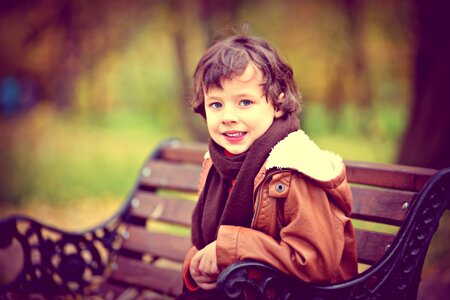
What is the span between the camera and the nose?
2.41m

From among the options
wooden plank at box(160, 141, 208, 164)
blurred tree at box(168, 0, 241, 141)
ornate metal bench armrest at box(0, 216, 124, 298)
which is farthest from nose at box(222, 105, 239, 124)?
blurred tree at box(168, 0, 241, 141)

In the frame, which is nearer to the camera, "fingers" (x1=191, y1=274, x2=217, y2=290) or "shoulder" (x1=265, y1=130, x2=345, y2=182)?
"shoulder" (x1=265, y1=130, x2=345, y2=182)

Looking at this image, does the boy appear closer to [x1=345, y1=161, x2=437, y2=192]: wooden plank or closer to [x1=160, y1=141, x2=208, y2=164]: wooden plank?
[x1=345, y1=161, x2=437, y2=192]: wooden plank

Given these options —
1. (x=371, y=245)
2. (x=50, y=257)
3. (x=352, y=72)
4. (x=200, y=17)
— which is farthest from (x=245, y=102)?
(x=352, y=72)

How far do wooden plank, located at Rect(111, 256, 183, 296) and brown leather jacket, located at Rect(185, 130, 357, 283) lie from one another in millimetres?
1172

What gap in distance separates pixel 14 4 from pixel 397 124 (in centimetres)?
899

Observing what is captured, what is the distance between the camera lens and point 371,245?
9.12 ft

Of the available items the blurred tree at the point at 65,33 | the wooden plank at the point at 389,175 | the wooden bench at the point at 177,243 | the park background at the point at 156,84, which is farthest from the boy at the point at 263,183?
the blurred tree at the point at 65,33

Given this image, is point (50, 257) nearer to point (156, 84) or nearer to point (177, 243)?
point (177, 243)

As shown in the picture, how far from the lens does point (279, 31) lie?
11.3 metres

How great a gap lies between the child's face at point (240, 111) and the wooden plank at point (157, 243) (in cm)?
115

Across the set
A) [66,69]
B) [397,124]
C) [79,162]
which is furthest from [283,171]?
[397,124]

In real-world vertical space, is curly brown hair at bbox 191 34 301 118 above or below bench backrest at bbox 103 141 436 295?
above

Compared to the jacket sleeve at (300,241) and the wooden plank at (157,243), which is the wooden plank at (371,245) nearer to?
the jacket sleeve at (300,241)
